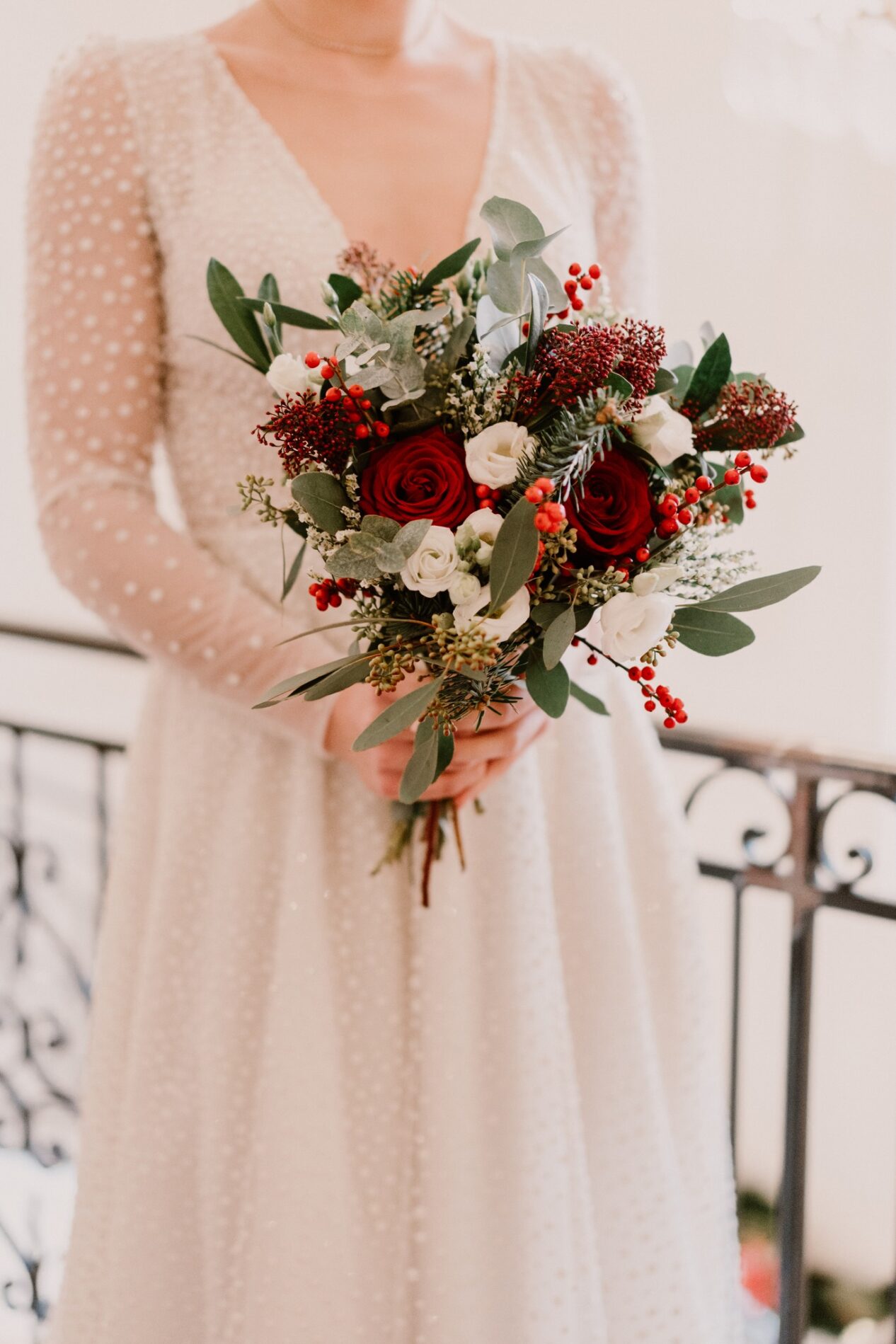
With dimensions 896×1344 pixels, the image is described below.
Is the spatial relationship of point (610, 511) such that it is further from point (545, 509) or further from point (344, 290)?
point (344, 290)

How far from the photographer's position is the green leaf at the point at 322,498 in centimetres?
74

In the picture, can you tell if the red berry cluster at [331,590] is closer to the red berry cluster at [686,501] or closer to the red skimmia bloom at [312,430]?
the red skimmia bloom at [312,430]

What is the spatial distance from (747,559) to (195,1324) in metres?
0.86

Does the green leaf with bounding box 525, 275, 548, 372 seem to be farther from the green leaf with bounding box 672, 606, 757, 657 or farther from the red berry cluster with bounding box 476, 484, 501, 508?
the green leaf with bounding box 672, 606, 757, 657

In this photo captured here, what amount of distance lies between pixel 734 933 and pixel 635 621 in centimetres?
97

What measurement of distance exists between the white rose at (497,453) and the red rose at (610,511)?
0.04 meters

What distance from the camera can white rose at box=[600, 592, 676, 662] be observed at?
70cm

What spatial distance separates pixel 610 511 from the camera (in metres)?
0.72

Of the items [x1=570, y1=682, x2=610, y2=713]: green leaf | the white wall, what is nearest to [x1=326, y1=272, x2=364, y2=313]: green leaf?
[x1=570, y1=682, x2=610, y2=713]: green leaf

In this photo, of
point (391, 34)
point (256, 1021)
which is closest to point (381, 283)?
point (391, 34)

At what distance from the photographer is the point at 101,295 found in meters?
1.01

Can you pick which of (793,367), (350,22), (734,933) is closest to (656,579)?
(350,22)

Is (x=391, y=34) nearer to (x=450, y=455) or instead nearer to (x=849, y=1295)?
(x=450, y=455)

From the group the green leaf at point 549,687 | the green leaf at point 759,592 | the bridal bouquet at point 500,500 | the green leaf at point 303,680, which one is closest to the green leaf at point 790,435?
the bridal bouquet at point 500,500
